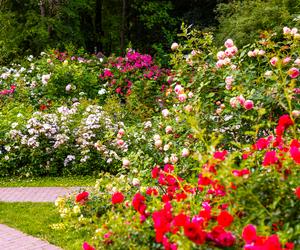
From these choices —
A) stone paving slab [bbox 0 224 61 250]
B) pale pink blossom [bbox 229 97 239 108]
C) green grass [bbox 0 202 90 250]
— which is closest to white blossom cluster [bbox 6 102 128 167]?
green grass [bbox 0 202 90 250]

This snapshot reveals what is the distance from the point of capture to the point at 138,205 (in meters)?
3.53

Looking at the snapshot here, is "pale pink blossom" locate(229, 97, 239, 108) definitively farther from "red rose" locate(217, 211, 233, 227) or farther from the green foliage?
the green foliage

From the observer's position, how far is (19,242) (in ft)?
18.3

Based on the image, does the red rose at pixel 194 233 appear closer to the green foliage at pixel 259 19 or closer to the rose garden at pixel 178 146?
the rose garden at pixel 178 146

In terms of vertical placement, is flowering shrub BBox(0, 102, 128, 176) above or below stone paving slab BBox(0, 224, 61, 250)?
below

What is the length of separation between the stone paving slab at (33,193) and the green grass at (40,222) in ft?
0.94

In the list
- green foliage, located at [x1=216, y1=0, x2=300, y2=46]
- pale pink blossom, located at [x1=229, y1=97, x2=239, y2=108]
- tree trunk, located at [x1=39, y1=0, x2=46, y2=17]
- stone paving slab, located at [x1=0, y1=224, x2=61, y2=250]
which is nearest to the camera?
pale pink blossom, located at [x1=229, y1=97, x2=239, y2=108]

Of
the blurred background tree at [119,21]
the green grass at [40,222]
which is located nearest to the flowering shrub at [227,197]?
the green grass at [40,222]

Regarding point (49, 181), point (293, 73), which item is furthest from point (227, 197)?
point (49, 181)

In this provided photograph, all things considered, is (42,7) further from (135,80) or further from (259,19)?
(259,19)

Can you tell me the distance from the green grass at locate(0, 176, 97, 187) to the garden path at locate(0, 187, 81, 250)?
272 mm

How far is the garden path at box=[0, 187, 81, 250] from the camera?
214 inches

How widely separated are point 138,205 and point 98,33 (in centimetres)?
2299

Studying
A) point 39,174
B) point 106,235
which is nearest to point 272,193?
point 106,235
